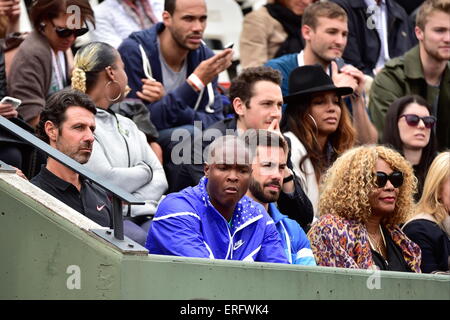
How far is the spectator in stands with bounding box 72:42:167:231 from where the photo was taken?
26.0ft

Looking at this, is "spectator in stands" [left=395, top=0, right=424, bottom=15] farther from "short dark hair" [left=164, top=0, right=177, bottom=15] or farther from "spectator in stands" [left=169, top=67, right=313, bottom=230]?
"spectator in stands" [left=169, top=67, right=313, bottom=230]

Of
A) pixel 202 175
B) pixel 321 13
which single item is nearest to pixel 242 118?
pixel 202 175

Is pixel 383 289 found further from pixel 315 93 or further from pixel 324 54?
pixel 324 54

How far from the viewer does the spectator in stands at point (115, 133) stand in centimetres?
791

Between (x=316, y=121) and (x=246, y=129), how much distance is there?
79cm

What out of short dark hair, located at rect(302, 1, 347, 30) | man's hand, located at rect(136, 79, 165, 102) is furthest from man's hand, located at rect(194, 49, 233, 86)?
short dark hair, located at rect(302, 1, 347, 30)

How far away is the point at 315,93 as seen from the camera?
30.2 feet

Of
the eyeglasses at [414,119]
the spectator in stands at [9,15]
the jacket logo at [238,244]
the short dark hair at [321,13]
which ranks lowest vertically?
the jacket logo at [238,244]

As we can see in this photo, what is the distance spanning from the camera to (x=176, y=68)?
9734mm

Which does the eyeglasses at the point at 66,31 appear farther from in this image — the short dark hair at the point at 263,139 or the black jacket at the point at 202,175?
the short dark hair at the point at 263,139

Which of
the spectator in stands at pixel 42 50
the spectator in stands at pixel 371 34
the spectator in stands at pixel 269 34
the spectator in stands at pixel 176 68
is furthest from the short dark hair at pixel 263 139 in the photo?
the spectator in stands at pixel 371 34

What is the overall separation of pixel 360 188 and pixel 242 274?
6.36ft

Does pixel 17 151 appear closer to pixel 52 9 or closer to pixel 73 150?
pixel 73 150
